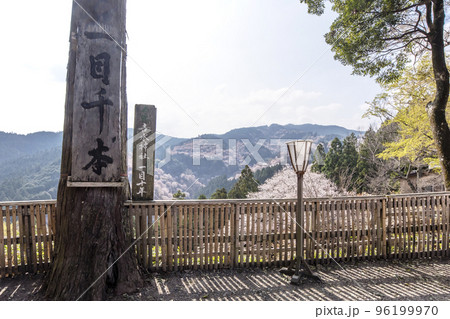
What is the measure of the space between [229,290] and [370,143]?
2065 cm

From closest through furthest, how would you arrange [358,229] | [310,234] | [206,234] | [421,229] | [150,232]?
[150,232] < [206,234] < [310,234] < [358,229] < [421,229]

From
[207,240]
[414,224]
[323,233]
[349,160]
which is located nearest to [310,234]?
[323,233]

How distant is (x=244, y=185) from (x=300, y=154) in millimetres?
13053

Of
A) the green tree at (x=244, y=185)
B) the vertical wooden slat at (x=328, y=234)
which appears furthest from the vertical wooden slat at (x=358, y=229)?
the green tree at (x=244, y=185)

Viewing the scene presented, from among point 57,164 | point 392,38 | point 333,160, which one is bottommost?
point 57,164

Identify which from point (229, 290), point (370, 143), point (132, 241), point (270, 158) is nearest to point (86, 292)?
point (132, 241)

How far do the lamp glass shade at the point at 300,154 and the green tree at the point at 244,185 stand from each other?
1268cm

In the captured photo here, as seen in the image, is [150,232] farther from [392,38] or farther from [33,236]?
[392,38]

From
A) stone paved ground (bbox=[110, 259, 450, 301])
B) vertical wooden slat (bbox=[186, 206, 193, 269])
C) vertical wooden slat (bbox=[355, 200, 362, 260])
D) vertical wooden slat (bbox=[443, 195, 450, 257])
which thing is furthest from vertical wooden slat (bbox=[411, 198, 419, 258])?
vertical wooden slat (bbox=[186, 206, 193, 269])

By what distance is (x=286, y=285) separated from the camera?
3.15m

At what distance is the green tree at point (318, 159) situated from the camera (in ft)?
64.7

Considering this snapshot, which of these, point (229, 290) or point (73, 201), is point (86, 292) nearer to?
point (73, 201)

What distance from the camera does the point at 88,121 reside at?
9.16ft

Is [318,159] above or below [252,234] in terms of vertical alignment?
above
